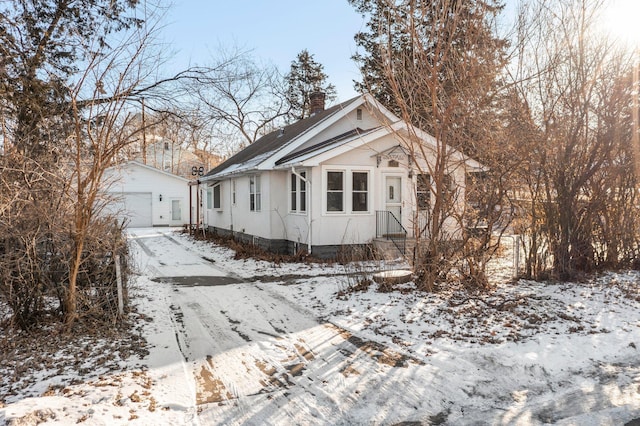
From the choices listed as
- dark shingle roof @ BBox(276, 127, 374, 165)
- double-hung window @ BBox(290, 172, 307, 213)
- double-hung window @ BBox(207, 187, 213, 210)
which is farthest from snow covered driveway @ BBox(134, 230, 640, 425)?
double-hung window @ BBox(207, 187, 213, 210)

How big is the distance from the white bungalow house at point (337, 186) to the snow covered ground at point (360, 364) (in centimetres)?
430

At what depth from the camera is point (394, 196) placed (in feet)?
43.7

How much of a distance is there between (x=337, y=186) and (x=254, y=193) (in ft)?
12.0

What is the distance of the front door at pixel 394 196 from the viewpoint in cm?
1319

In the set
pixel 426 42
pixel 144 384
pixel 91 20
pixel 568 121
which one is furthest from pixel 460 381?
pixel 91 20

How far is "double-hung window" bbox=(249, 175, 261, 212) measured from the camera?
14605 mm

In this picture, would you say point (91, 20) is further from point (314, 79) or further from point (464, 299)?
point (314, 79)

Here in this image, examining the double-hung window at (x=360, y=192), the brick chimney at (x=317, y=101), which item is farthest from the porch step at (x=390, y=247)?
the brick chimney at (x=317, y=101)

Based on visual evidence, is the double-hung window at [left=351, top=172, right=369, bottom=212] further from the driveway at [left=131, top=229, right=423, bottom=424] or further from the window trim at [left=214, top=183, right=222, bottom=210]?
the window trim at [left=214, top=183, right=222, bottom=210]

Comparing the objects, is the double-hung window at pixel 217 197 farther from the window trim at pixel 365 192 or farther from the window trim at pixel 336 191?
the window trim at pixel 365 192

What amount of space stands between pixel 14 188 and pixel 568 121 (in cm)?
934

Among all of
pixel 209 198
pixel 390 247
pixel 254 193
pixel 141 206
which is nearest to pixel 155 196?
pixel 141 206

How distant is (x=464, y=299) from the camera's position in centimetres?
745

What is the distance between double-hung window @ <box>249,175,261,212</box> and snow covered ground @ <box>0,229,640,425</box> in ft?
21.5
